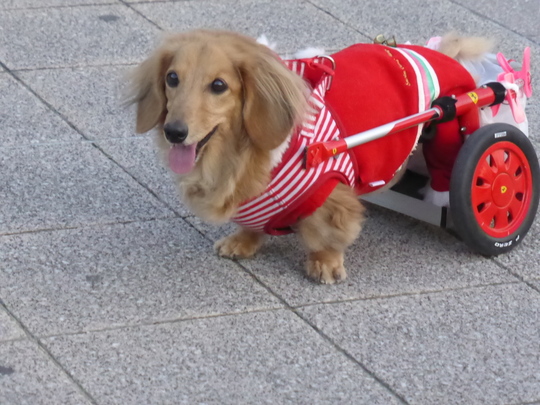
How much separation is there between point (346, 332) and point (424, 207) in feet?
3.09

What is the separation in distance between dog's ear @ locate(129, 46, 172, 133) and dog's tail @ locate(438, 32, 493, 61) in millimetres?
1545

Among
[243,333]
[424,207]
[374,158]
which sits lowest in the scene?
[243,333]

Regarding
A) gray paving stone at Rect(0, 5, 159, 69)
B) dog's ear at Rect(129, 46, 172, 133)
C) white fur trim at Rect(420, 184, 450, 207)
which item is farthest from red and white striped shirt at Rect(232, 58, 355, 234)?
gray paving stone at Rect(0, 5, 159, 69)

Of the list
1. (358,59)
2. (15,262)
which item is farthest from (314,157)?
(15,262)

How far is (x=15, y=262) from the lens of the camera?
3.97 meters

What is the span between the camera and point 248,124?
3627mm

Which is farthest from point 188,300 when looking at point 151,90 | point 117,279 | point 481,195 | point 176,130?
point 481,195

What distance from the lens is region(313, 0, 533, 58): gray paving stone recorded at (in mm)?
6590

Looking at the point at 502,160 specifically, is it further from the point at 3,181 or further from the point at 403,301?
the point at 3,181

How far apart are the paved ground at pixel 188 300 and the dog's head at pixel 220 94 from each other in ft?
2.04

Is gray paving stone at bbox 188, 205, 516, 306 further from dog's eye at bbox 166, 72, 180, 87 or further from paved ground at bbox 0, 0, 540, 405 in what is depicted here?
dog's eye at bbox 166, 72, 180, 87

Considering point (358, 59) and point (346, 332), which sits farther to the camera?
point (358, 59)

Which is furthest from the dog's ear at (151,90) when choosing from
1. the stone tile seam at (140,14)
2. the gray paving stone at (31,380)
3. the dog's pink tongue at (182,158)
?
the stone tile seam at (140,14)

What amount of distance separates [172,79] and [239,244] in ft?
2.92
